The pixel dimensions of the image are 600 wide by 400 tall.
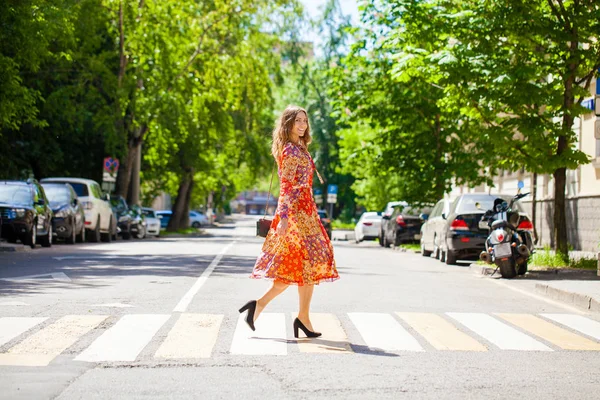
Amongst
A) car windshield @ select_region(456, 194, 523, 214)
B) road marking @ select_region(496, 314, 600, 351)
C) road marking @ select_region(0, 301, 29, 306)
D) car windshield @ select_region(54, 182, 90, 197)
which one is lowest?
road marking @ select_region(496, 314, 600, 351)

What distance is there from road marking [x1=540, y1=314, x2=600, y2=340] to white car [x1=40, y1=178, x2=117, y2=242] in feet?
68.5

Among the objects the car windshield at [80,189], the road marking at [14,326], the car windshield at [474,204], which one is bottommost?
the road marking at [14,326]

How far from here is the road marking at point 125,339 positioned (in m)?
7.62

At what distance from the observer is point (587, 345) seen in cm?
906

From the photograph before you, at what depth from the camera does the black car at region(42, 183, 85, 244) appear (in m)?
28.2

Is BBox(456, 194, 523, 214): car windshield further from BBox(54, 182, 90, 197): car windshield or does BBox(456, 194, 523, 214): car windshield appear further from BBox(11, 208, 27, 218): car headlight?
BBox(54, 182, 90, 197): car windshield

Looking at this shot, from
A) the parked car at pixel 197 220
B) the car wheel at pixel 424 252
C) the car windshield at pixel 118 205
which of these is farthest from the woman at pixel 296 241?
the parked car at pixel 197 220

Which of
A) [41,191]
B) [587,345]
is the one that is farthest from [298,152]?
[41,191]

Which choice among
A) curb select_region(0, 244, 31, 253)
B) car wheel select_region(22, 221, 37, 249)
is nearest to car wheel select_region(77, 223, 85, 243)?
car wheel select_region(22, 221, 37, 249)

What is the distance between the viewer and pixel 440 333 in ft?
31.2

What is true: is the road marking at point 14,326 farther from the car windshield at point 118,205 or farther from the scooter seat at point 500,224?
the car windshield at point 118,205

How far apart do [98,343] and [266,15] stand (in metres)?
36.6

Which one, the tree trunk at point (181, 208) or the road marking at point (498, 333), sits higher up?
the tree trunk at point (181, 208)

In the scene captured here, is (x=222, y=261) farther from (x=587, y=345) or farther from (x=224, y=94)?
(x=224, y=94)
